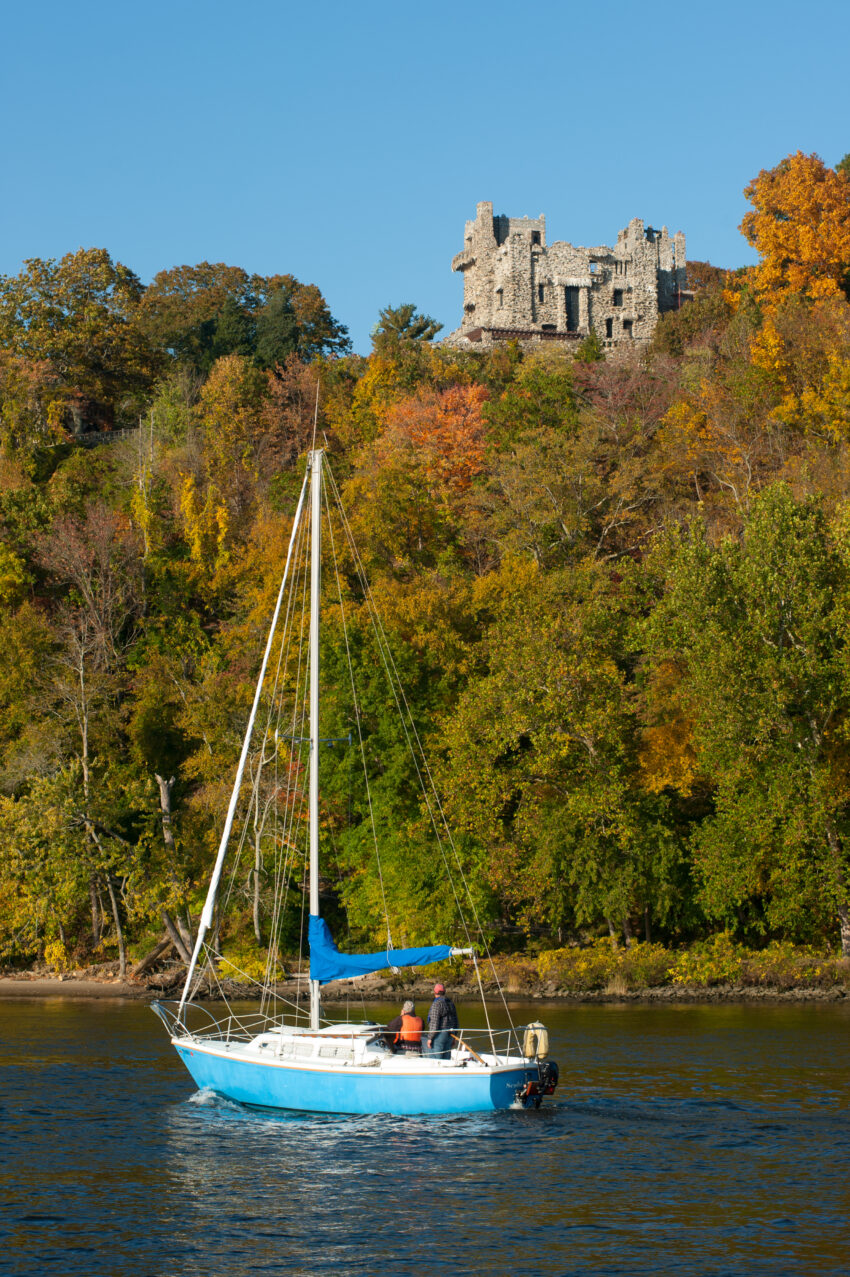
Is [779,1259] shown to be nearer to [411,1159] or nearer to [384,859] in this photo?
[411,1159]

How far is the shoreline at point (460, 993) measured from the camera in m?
43.3

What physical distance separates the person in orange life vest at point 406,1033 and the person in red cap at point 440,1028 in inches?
11.1

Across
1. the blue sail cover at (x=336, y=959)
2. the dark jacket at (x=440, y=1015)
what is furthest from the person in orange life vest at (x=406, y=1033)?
the blue sail cover at (x=336, y=959)

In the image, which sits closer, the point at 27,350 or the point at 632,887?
the point at 632,887

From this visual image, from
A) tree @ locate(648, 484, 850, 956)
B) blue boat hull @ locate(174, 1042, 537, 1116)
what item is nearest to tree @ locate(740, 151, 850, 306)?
tree @ locate(648, 484, 850, 956)

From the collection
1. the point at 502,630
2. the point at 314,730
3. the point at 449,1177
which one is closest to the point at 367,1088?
the point at 449,1177

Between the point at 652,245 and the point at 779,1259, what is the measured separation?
325ft

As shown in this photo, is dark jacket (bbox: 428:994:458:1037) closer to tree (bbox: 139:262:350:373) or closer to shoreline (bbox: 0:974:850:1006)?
shoreline (bbox: 0:974:850:1006)

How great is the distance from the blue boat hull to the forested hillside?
21.3m

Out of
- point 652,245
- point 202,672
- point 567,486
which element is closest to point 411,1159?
point 202,672

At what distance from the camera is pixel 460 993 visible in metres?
46.9

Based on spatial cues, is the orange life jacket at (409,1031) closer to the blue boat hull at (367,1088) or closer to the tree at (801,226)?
the blue boat hull at (367,1088)

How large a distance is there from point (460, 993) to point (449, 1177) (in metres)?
27.0

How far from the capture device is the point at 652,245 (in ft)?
348
